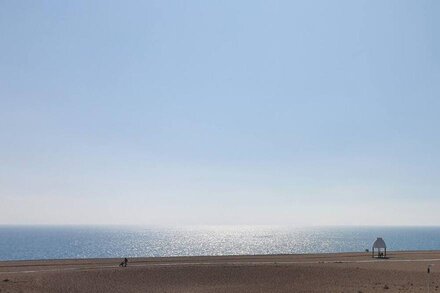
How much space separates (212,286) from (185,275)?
19.7ft

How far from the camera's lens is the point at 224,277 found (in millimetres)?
45719

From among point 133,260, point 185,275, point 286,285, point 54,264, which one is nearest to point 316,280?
point 286,285

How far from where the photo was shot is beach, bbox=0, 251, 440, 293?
131 feet

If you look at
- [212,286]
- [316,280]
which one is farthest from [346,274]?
[212,286]

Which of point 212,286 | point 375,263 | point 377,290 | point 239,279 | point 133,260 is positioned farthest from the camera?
point 133,260

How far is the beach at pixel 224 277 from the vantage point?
39.9m

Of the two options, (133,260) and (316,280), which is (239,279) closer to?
(316,280)

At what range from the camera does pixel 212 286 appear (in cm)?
4159

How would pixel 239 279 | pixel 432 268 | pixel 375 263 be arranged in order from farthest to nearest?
pixel 375 263, pixel 432 268, pixel 239 279

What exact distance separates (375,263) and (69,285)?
3652 centimetres

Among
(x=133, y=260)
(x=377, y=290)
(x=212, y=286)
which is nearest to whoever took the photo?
(x=377, y=290)

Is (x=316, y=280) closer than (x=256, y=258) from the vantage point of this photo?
Yes

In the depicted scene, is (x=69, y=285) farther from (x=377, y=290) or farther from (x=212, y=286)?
(x=377, y=290)

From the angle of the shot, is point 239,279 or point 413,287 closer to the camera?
point 413,287
